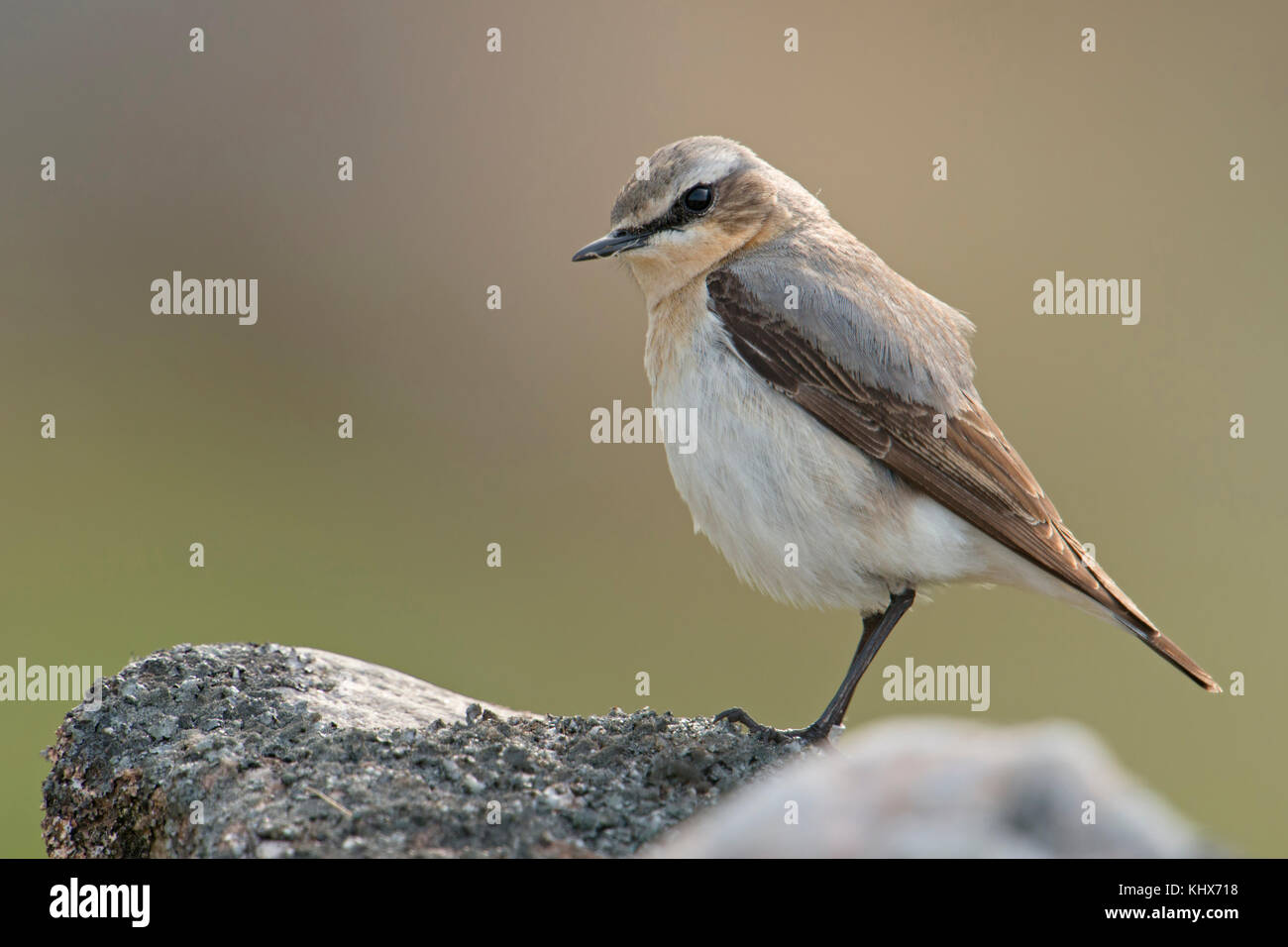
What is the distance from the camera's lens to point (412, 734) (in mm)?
4879

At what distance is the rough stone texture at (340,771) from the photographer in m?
4.02

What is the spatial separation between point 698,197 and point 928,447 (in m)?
1.77

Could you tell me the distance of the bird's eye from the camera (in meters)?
6.22

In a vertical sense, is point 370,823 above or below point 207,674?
below

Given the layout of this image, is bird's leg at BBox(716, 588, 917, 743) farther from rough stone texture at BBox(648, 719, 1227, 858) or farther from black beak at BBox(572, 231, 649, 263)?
rough stone texture at BBox(648, 719, 1227, 858)

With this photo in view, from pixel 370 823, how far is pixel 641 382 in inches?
454

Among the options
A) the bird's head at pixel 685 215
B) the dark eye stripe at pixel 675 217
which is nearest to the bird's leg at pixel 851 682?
the bird's head at pixel 685 215

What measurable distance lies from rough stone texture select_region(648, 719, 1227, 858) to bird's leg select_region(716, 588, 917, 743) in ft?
8.62

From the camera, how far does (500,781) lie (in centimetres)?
443

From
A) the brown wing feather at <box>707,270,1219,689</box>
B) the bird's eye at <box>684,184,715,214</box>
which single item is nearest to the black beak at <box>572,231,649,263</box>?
the bird's eye at <box>684,184,715,214</box>

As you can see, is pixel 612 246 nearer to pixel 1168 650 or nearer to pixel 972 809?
pixel 1168 650

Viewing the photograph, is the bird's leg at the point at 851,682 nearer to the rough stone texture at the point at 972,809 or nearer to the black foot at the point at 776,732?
the black foot at the point at 776,732

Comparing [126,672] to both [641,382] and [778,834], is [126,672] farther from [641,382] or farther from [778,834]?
[641,382]
